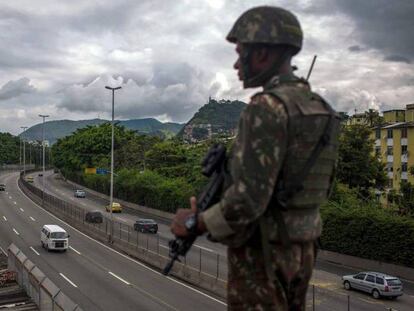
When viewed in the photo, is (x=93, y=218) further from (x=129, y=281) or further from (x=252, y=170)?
(x=252, y=170)

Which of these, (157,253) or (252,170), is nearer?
(252,170)

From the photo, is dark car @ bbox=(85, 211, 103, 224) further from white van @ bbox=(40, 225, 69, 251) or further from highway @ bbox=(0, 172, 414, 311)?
white van @ bbox=(40, 225, 69, 251)

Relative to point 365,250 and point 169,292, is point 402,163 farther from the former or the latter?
point 169,292

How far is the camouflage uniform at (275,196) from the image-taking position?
302 centimetres

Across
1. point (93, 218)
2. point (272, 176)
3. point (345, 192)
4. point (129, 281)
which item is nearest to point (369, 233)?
point (345, 192)

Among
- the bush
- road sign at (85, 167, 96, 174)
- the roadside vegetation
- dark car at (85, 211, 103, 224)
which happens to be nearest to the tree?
the roadside vegetation

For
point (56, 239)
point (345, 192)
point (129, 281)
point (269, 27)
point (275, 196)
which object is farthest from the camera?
point (345, 192)

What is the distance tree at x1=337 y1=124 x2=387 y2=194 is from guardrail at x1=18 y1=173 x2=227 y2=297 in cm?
1591

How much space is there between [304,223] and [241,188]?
58 centimetres

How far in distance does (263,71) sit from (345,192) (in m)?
41.6

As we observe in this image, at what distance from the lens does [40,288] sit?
39.4 feet

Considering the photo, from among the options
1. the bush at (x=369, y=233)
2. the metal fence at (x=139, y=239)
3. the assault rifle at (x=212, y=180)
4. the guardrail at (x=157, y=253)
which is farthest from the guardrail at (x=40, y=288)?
the bush at (x=369, y=233)

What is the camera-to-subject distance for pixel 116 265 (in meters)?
31.2

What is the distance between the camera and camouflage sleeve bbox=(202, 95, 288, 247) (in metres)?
2.99
